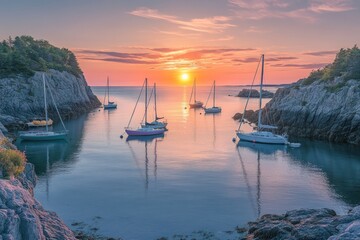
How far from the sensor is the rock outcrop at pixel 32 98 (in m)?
88.1

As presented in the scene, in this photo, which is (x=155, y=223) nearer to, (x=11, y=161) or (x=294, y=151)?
(x=11, y=161)

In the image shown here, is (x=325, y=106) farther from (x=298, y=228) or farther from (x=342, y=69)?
(x=298, y=228)

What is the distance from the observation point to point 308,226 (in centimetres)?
2350

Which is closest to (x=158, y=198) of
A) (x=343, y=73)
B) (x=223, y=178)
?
(x=223, y=178)

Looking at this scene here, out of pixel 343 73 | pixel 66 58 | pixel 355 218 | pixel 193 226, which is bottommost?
pixel 193 226

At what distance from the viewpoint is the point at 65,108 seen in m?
110

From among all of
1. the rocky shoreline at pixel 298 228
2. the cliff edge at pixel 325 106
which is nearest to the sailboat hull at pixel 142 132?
the cliff edge at pixel 325 106

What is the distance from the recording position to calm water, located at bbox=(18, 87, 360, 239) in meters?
29.9

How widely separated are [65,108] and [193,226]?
89846 millimetres

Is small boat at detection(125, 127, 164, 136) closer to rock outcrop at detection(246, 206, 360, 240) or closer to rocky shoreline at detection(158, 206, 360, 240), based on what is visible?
rocky shoreline at detection(158, 206, 360, 240)

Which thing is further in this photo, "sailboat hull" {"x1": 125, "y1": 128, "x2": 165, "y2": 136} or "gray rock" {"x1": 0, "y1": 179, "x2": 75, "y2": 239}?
"sailboat hull" {"x1": 125, "y1": 128, "x2": 165, "y2": 136}

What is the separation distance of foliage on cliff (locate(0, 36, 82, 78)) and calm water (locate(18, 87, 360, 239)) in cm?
4298

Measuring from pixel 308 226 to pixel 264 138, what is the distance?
44502 mm

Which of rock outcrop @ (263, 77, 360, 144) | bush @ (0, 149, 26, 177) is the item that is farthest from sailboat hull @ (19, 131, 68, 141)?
rock outcrop @ (263, 77, 360, 144)
